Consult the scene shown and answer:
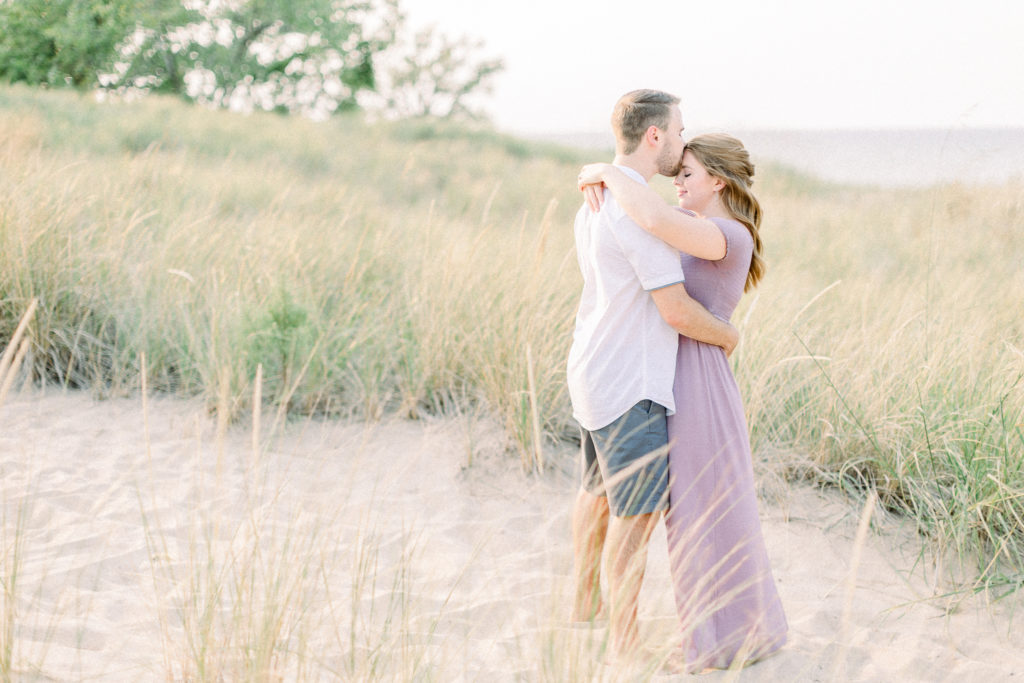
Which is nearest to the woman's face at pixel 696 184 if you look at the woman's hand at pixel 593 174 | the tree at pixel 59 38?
the woman's hand at pixel 593 174

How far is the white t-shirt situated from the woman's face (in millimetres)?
183

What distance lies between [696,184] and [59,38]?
21.2 feet

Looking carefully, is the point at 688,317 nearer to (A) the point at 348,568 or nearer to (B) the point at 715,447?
(B) the point at 715,447

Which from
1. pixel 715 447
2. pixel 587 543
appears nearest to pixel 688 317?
pixel 715 447

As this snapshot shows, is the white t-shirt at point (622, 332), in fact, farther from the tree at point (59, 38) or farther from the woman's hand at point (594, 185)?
the tree at point (59, 38)

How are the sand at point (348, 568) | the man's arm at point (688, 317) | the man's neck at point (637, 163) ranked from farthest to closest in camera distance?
the man's neck at point (637, 163) < the man's arm at point (688, 317) < the sand at point (348, 568)

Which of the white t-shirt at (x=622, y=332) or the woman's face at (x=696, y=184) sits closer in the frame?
the white t-shirt at (x=622, y=332)

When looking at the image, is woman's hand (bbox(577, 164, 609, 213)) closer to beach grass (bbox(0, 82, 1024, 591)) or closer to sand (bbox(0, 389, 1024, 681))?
beach grass (bbox(0, 82, 1024, 591))

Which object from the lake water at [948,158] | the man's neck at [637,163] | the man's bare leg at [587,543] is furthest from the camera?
the lake water at [948,158]

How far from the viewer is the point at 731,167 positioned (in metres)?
2.32

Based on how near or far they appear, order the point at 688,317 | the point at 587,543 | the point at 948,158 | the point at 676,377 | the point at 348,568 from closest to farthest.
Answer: the point at 688,317 < the point at 676,377 < the point at 587,543 < the point at 348,568 < the point at 948,158

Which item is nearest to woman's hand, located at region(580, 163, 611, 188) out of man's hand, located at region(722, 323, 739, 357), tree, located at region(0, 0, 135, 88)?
man's hand, located at region(722, 323, 739, 357)

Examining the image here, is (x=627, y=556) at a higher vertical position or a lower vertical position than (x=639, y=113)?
lower

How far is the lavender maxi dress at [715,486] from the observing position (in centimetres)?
231
